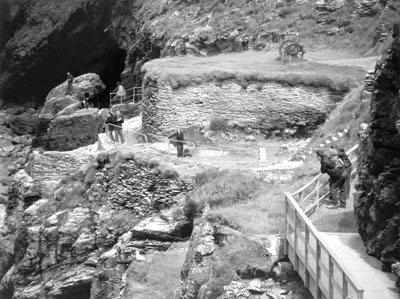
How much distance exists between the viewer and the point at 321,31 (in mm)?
45156

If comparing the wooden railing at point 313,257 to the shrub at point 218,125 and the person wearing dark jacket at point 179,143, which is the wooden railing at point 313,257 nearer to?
the person wearing dark jacket at point 179,143

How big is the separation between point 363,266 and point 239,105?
20.6 metres

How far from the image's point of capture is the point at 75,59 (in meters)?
72.2

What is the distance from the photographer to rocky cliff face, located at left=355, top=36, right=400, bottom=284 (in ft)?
49.5

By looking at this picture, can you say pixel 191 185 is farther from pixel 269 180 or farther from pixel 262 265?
pixel 262 265

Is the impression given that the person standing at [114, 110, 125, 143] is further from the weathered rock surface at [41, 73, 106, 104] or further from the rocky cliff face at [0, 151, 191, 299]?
the weathered rock surface at [41, 73, 106, 104]

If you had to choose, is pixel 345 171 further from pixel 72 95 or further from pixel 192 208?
pixel 72 95

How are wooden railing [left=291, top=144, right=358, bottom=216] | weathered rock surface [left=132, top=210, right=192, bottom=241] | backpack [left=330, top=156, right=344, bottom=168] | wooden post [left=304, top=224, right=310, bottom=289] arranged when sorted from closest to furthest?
wooden post [left=304, top=224, right=310, bottom=289]
wooden railing [left=291, top=144, right=358, bottom=216]
backpack [left=330, top=156, right=344, bottom=168]
weathered rock surface [left=132, top=210, right=192, bottom=241]

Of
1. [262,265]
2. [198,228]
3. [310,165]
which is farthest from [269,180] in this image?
[262,265]

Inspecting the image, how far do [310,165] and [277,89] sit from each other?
1043cm

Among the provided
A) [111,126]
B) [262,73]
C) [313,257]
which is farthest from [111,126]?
[313,257]

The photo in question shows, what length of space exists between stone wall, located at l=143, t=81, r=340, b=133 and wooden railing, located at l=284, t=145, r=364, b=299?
15.8m

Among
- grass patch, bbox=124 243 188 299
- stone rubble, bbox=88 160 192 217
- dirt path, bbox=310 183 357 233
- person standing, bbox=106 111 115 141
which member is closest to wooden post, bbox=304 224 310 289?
dirt path, bbox=310 183 357 233

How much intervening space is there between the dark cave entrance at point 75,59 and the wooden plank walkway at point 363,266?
51.9 metres
